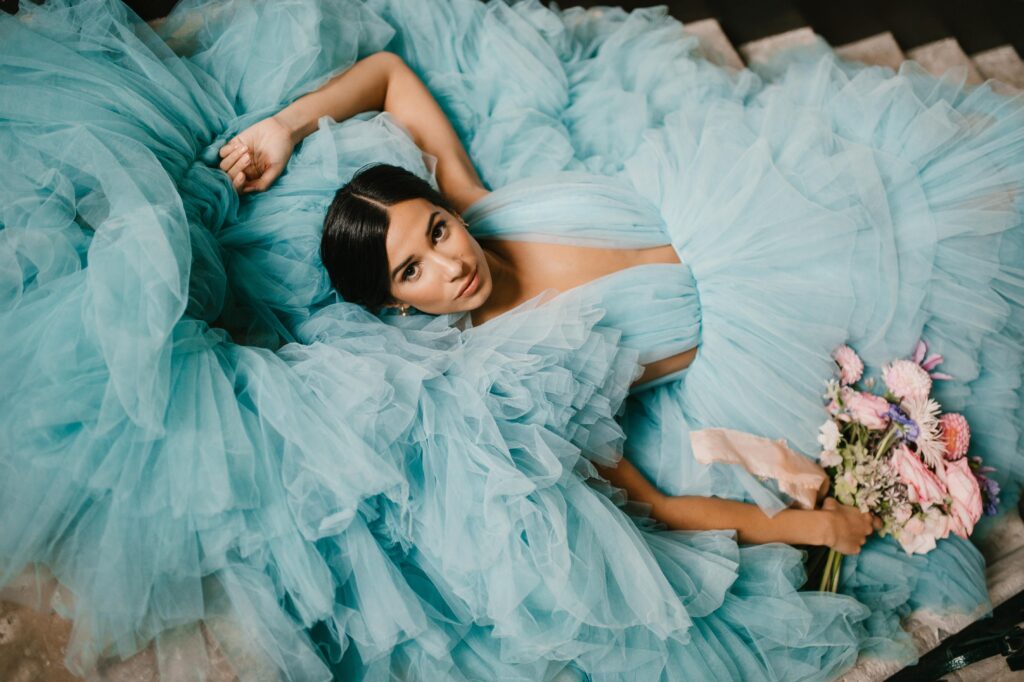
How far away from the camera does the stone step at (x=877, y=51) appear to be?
301 cm

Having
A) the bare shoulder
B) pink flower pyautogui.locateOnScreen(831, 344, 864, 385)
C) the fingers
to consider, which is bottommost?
pink flower pyautogui.locateOnScreen(831, 344, 864, 385)

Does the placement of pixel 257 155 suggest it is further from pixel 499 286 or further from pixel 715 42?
pixel 715 42

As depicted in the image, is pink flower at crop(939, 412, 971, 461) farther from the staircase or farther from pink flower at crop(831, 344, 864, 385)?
the staircase

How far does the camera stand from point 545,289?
205cm

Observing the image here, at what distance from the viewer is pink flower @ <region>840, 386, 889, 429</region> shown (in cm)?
185

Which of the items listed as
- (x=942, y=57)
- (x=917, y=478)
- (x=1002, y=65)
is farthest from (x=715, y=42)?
(x=917, y=478)

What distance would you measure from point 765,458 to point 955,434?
1.56 feet

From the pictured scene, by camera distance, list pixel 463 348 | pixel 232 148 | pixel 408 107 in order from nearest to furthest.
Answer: pixel 463 348, pixel 232 148, pixel 408 107

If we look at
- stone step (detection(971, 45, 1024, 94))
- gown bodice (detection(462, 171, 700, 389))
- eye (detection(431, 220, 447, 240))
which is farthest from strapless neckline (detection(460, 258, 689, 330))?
stone step (detection(971, 45, 1024, 94))

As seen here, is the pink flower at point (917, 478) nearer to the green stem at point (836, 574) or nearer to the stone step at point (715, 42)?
the green stem at point (836, 574)

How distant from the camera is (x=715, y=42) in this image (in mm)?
3004

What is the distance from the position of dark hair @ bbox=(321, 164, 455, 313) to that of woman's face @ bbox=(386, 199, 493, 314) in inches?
1.0

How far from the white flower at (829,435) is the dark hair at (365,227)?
1.15 metres

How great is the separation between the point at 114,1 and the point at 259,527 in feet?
4.53
